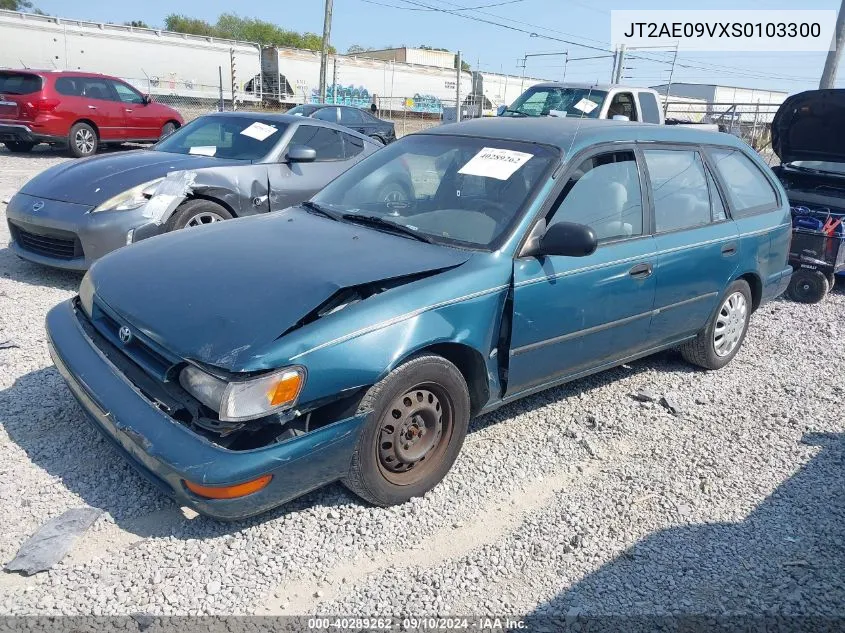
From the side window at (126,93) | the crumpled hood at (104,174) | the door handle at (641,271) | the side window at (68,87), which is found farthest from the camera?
the side window at (126,93)

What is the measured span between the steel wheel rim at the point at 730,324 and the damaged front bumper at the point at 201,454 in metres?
3.23

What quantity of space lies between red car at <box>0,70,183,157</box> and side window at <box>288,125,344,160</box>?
944cm

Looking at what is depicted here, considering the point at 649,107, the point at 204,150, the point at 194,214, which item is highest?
the point at 649,107

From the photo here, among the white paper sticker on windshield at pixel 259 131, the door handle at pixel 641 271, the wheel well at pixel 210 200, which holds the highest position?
the white paper sticker on windshield at pixel 259 131

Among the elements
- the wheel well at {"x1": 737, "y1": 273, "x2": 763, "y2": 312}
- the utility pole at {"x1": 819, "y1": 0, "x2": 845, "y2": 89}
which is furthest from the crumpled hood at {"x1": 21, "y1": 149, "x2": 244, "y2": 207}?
the utility pole at {"x1": 819, "y1": 0, "x2": 845, "y2": 89}

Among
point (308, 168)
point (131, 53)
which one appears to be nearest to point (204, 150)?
point (308, 168)

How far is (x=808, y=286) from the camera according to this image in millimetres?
7066

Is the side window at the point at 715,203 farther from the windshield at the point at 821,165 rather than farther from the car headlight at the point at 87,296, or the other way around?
the windshield at the point at 821,165

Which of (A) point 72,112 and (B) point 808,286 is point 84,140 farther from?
(B) point 808,286

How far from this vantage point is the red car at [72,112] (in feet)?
44.2

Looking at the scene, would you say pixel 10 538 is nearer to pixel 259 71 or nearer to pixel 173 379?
pixel 173 379

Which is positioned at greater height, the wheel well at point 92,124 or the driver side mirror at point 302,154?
the driver side mirror at point 302,154

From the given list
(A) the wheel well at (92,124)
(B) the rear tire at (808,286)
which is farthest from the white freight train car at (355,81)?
(B) the rear tire at (808,286)

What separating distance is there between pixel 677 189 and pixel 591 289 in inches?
45.9
